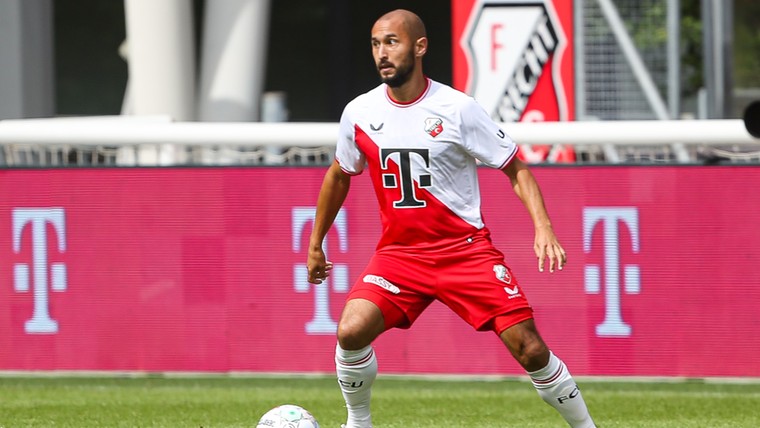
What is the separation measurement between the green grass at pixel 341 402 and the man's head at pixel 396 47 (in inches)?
97.8

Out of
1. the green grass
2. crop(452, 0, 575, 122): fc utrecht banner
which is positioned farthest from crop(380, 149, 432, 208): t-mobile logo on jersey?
crop(452, 0, 575, 122): fc utrecht banner

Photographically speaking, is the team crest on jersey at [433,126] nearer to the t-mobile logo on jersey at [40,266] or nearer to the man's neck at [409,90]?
the man's neck at [409,90]

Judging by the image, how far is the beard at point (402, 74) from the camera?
6.88 meters

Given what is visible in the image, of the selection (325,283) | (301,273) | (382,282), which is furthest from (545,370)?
(301,273)

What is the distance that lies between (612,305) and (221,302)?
288cm

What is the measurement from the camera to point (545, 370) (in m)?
6.88

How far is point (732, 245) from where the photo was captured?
10.1m

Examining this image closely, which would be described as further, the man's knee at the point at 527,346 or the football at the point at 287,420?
the football at the point at 287,420

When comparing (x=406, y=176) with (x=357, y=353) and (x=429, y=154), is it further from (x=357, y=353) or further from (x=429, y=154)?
(x=357, y=353)

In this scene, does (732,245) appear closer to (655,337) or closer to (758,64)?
(655,337)

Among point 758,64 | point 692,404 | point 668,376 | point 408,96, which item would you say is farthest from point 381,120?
point 758,64

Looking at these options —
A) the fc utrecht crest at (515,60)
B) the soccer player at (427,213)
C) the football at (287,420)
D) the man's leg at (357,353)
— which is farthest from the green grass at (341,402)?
the fc utrecht crest at (515,60)

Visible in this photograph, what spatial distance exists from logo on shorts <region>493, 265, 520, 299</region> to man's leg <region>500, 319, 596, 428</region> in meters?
0.16

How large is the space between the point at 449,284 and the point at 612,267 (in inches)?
138
